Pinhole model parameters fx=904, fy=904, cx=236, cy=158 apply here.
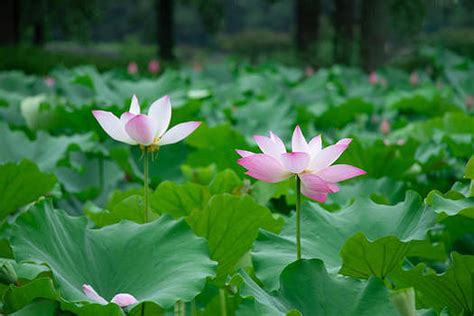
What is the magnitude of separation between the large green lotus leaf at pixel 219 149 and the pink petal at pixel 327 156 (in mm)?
986

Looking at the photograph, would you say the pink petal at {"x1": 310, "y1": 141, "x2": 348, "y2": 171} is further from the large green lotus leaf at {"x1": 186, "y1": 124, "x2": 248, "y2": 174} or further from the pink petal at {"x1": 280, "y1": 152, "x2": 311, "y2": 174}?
the large green lotus leaf at {"x1": 186, "y1": 124, "x2": 248, "y2": 174}

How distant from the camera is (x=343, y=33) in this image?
1163 cm

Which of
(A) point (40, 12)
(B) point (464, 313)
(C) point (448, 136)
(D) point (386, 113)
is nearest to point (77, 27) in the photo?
(A) point (40, 12)

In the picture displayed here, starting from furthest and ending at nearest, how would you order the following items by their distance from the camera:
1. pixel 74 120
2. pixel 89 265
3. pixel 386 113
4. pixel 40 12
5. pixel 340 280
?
1. pixel 40 12
2. pixel 386 113
3. pixel 74 120
4. pixel 89 265
5. pixel 340 280

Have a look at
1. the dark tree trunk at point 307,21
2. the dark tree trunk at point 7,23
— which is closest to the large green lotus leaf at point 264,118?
the dark tree trunk at point 307,21

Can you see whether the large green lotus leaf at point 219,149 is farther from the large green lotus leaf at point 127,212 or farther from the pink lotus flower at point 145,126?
the pink lotus flower at point 145,126

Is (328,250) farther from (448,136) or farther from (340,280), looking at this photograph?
(448,136)

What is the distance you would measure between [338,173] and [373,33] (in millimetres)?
8767

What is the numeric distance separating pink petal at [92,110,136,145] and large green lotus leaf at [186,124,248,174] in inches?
33.8

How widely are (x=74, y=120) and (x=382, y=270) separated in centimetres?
173

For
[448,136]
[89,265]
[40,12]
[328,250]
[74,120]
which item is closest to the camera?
[89,265]

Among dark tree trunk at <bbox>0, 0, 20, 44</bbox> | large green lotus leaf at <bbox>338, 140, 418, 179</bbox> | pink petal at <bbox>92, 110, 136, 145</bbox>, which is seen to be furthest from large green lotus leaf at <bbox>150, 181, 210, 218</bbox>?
dark tree trunk at <bbox>0, 0, 20, 44</bbox>

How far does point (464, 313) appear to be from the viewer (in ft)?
4.33

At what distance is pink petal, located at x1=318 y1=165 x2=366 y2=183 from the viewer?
1.21 metres
